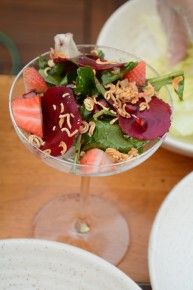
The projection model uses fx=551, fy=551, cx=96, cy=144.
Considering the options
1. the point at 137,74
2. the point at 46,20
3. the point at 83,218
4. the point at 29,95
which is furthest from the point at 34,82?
the point at 46,20

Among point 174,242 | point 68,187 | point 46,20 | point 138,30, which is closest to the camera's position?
point 174,242

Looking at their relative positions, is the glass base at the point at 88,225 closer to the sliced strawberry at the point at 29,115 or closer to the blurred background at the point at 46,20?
the sliced strawberry at the point at 29,115

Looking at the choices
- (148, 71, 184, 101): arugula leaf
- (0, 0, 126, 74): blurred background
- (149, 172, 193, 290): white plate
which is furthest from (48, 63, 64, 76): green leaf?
(0, 0, 126, 74): blurred background

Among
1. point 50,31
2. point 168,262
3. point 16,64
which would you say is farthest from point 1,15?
point 168,262

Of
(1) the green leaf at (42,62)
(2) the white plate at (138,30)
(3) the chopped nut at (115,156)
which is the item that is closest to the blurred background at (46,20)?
(2) the white plate at (138,30)

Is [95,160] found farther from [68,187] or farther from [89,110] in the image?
[68,187]

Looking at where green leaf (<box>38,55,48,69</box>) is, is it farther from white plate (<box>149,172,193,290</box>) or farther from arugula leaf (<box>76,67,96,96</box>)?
white plate (<box>149,172,193,290</box>)

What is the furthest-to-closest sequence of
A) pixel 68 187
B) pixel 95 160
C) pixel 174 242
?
pixel 68 187 < pixel 174 242 < pixel 95 160

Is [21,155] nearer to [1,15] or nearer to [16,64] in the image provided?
[16,64]
